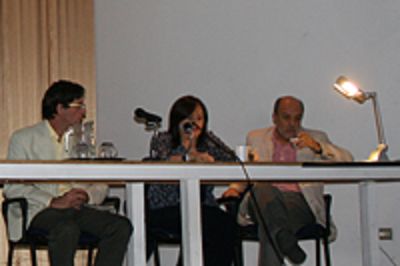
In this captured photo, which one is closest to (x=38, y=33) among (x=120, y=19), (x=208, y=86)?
(x=120, y=19)

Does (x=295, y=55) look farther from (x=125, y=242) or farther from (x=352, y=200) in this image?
(x=125, y=242)

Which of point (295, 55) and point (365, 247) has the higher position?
point (295, 55)

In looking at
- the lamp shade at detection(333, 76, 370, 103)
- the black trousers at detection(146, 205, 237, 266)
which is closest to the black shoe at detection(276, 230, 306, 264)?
the black trousers at detection(146, 205, 237, 266)

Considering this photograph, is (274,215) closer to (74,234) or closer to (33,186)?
(74,234)

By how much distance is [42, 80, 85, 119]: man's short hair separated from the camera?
4.50m

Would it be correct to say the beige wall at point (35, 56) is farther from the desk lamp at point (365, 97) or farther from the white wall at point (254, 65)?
the desk lamp at point (365, 97)

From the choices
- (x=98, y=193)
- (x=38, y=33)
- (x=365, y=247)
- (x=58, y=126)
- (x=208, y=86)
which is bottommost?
(x=365, y=247)

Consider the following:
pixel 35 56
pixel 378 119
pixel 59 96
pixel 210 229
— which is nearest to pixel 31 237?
pixel 59 96

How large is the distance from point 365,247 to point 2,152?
242 centimetres

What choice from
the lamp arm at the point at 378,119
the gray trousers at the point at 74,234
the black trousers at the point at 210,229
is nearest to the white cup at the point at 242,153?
the black trousers at the point at 210,229

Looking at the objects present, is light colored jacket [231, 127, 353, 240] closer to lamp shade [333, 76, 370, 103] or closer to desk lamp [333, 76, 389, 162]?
desk lamp [333, 76, 389, 162]

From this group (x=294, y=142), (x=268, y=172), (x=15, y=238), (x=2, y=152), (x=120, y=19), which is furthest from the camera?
(x=120, y=19)

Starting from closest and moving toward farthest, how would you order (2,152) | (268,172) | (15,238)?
1. (268,172)
2. (15,238)
3. (2,152)

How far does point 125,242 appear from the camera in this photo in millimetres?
3986
